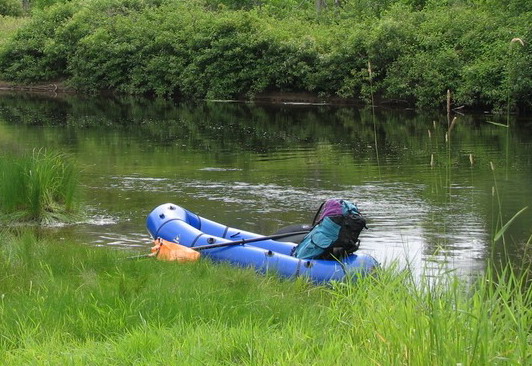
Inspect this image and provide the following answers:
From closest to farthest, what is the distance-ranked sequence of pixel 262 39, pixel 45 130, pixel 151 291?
pixel 151 291, pixel 45 130, pixel 262 39

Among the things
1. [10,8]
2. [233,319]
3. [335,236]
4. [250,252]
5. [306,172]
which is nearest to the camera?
[233,319]

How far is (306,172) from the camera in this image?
54.8 ft

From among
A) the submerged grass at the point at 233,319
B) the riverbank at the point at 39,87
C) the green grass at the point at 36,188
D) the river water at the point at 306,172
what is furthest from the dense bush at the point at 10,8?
the submerged grass at the point at 233,319

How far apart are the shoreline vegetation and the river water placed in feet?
4.65

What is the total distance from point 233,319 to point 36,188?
20.4 ft

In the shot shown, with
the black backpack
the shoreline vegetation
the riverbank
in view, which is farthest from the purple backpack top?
the riverbank

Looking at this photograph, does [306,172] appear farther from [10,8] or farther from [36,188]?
[10,8]

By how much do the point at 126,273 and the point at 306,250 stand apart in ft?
6.95

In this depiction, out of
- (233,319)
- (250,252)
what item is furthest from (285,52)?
(233,319)

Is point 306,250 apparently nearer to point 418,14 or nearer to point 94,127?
point 94,127

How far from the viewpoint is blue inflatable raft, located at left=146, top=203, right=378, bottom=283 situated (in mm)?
7996

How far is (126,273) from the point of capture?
6.88 m

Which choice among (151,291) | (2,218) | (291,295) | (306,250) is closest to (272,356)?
(151,291)

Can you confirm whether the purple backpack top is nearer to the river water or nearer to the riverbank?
the river water
